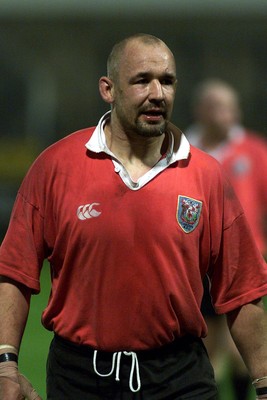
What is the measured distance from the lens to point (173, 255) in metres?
4.68

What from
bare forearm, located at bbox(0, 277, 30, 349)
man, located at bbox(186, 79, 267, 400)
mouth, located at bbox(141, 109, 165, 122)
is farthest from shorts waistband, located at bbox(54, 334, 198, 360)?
man, located at bbox(186, 79, 267, 400)

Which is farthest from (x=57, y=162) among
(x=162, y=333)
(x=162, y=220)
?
(x=162, y=333)

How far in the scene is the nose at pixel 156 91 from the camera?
4688 mm

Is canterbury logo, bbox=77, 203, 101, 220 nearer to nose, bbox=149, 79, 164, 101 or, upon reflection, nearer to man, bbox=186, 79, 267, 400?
nose, bbox=149, 79, 164, 101

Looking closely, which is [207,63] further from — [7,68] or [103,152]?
[103,152]

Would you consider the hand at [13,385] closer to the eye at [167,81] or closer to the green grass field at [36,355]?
the eye at [167,81]

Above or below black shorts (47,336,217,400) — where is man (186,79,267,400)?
above

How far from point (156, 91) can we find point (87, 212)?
0.54 meters

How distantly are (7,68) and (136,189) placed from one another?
1363 cm

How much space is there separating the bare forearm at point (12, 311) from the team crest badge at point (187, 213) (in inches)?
27.4

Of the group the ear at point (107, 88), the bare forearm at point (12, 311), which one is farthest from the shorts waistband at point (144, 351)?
the ear at point (107, 88)

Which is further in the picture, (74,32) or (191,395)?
(74,32)

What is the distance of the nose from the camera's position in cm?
469

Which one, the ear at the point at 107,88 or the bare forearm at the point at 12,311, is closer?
the bare forearm at the point at 12,311
